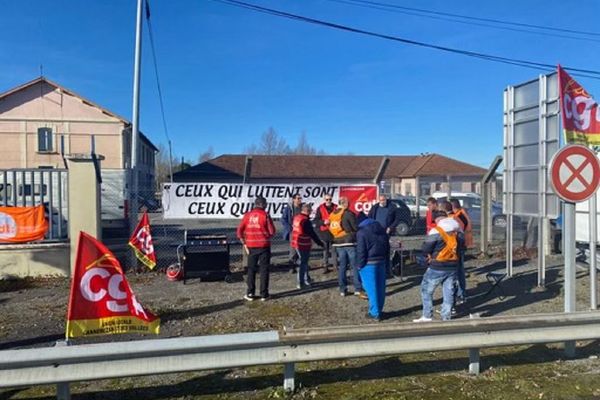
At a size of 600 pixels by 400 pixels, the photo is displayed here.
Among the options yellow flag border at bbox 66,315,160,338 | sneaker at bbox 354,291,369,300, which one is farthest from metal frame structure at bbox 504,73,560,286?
yellow flag border at bbox 66,315,160,338

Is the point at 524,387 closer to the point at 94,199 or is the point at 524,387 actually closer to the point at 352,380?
the point at 352,380

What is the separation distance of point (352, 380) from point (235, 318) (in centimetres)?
267

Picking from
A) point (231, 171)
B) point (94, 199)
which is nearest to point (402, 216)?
point (94, 199)

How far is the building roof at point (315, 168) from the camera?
1780 inches

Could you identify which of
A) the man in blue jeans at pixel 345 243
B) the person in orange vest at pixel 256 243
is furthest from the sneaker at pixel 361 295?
the person in orange vest at pixel 256 243

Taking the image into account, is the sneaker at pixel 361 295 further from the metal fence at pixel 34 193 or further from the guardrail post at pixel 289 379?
the metal fence at pixel 34 193

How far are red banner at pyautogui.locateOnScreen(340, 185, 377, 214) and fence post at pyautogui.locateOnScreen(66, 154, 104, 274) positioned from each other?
18.3 feet

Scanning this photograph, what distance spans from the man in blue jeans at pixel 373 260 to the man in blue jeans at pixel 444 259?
2.19 feet

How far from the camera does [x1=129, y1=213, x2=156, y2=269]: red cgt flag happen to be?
9.62 metres

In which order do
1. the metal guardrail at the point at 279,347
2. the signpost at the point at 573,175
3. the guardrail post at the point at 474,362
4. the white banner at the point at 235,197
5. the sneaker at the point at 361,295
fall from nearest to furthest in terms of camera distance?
the metal guardrail at the point at 279,347
the guardrail post at the point at 474,362
the signpost at the point at 573,175
the sneaker at the point at 361,295
the white banner at the point at 235,197

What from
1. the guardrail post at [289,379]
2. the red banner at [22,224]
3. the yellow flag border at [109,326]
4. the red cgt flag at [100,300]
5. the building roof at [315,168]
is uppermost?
the building roof at [315,168]

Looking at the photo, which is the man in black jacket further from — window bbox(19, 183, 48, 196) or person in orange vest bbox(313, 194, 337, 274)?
window bbox(19, 183, 48, 196)

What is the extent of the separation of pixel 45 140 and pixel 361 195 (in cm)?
3596

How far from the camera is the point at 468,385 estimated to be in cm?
433
